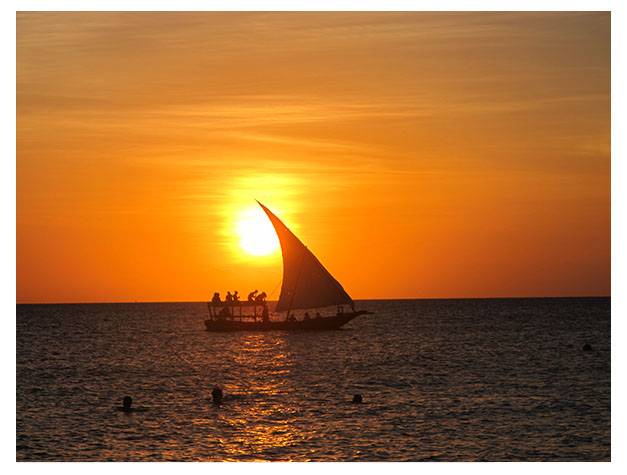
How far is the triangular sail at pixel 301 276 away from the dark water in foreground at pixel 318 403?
10.7 ft

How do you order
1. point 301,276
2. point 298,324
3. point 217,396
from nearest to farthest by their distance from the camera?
point 217,396, point 301,276, point 298,324

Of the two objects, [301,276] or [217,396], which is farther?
[301,276]

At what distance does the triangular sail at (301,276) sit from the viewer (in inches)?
2458

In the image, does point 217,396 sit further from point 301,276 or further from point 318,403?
point 301,276

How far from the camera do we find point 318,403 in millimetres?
31219

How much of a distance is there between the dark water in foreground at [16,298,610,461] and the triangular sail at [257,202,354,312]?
3257 mm

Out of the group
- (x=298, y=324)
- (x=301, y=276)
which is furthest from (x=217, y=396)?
(x=298, y=324)

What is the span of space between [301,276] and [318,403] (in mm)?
31497

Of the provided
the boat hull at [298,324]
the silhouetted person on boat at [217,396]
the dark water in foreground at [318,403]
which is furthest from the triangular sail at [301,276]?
the silhouetted person on boat at [217,396]

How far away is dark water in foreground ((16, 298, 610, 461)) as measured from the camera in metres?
23.5

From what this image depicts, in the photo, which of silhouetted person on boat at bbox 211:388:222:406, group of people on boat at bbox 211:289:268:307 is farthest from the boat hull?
silhouetted person on boat at bbox 211:388:222:406

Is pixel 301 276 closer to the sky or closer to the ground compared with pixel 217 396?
closer to the sky

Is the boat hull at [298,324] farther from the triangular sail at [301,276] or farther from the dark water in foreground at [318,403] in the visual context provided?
the dark water in foreground at [318,403]

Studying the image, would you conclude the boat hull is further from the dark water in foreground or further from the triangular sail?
the dark water in foreground
